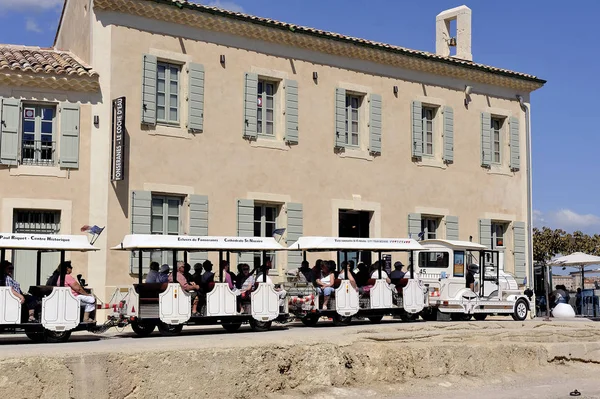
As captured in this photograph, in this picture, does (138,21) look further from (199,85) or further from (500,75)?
(500,75)

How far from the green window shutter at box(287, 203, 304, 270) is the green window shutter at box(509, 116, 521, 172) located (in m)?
8.92

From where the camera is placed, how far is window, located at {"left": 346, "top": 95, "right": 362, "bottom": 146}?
24219 millimetres

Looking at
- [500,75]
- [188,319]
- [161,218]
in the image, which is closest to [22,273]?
[161,218]

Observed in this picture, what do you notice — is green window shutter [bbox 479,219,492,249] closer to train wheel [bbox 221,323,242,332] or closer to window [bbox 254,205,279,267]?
window [bbox 254,205,279,267]

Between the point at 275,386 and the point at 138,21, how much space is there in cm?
1236

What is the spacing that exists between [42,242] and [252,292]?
13.9 ft

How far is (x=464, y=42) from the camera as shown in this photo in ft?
92.9

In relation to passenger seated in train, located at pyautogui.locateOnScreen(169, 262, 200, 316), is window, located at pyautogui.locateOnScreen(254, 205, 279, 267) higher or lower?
higher

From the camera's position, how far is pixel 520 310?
22219mm

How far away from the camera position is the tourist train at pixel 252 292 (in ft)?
48.9

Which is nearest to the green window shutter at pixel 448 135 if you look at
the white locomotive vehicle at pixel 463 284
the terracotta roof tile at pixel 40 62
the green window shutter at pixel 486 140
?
the green window shutter at pixel 486 140

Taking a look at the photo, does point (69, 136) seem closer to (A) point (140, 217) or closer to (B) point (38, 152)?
(B) point (38, 152)

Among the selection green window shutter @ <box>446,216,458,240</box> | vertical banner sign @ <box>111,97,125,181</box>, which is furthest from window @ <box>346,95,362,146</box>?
vertical banner sign @ <box>111,97,125,181</box>

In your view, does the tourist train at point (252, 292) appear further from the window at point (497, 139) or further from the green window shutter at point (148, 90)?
the window at point (497, 139)
